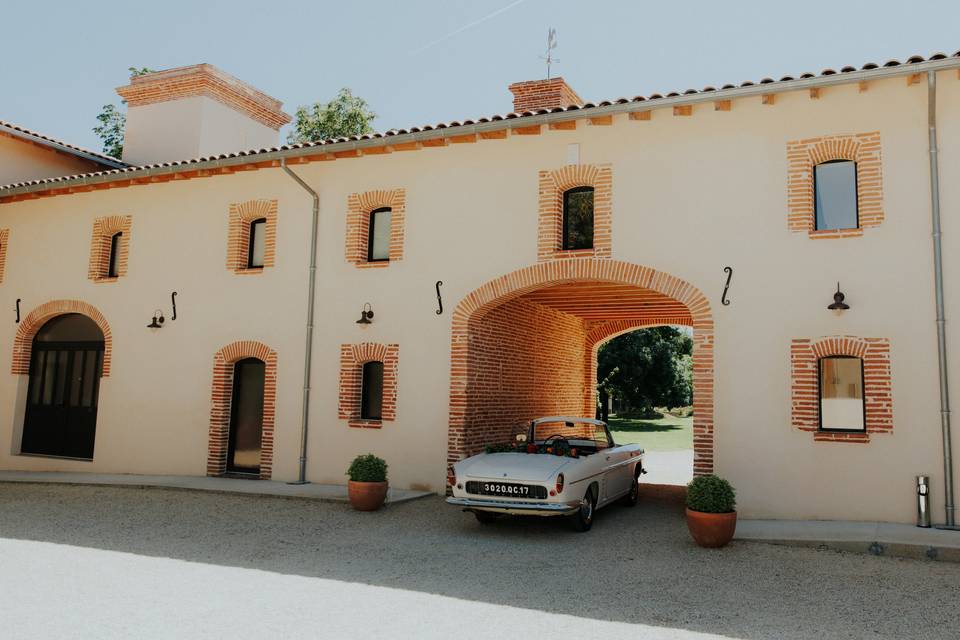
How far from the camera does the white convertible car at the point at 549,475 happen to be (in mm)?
8297

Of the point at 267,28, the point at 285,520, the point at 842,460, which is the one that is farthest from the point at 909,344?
the point at 267,28

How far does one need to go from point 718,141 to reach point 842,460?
4379mm

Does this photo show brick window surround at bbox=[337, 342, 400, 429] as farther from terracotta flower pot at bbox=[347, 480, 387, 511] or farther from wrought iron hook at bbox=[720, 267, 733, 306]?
wrought iron hook at bbox=[720, 267, 733, 306]

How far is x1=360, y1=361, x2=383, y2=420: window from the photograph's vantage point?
39.4 feet

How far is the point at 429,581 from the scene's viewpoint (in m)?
6.58

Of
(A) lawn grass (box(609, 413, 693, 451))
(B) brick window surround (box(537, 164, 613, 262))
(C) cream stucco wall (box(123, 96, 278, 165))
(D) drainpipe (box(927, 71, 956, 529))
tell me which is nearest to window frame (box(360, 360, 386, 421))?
(B) brick window surround (box(537, 164, 613, 262))

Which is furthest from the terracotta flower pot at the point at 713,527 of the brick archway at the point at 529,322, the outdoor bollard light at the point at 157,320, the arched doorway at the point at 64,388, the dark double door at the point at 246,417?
the arched doorway at the point at 64,388

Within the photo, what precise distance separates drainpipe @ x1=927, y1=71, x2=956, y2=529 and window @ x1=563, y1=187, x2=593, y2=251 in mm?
4299

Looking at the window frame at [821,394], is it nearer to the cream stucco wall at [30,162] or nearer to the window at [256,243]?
the window at [256,243]

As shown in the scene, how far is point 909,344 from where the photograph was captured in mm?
8805

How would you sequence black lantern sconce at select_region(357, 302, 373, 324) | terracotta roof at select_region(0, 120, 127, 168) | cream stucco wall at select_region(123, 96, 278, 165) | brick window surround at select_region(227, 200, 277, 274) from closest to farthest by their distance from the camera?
black lantern sconce at select_region(357, 302, 373, 324)
brick window surround at select_region(227, 200, 277, 274)
terracotta roof at select_region(0, 120, 127, 168)
cream stucco wall at select_region(123, 96, 278, 165)

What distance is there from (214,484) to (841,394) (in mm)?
9354

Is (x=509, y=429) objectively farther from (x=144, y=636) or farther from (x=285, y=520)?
(x=144, y=636)

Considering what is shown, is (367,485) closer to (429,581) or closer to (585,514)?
(585,514)
